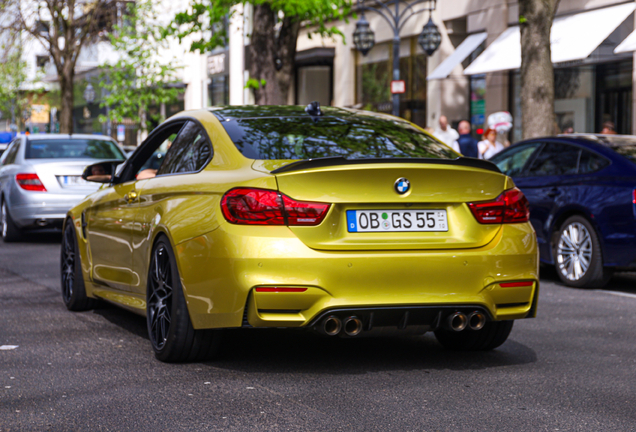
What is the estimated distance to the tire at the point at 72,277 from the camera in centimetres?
728

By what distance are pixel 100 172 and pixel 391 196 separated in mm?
2862

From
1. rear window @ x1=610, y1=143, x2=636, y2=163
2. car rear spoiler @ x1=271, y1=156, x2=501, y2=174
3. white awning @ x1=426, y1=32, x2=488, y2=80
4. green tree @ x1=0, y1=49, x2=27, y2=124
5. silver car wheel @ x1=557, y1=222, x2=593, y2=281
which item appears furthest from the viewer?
green tree @ x1=0, y1=49, x2=27, y2=124

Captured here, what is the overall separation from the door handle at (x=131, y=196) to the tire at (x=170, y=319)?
1.93ft

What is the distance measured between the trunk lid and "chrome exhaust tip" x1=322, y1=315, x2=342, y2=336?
13.7 inches

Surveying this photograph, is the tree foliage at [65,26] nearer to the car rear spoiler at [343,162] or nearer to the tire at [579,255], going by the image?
the tire at [579,255]

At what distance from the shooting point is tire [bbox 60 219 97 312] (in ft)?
23.9

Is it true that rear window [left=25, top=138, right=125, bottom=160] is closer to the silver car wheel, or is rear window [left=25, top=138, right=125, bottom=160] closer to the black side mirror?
the silver car wheel

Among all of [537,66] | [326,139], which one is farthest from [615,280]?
[326,139]

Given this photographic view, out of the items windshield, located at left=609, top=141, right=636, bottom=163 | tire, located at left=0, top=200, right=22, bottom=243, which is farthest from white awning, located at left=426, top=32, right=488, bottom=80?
windshield, located at left=609, top=141, right=636, bottom=163

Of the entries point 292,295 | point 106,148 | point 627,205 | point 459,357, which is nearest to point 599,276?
point 627,205

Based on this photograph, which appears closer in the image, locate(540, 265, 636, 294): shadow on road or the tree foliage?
locate(540, 265, 636, 294): shadow on road

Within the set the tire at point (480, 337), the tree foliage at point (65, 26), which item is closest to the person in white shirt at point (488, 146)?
the tire at point (480, 337)

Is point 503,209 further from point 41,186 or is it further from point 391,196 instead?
point 41,186

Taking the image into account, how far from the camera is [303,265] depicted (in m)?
4.71
